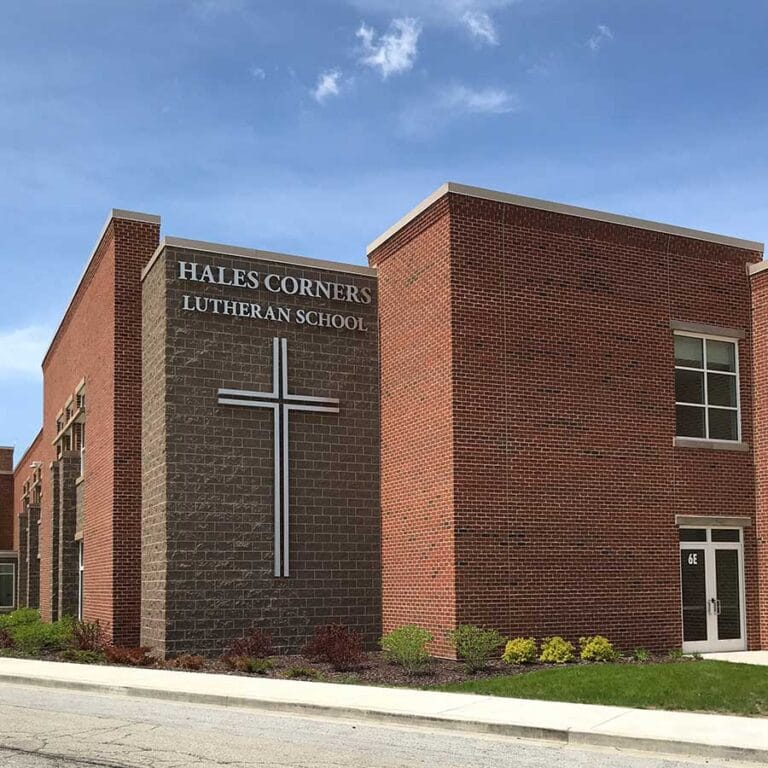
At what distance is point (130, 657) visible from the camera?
20.7m

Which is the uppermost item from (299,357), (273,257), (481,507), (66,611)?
(273,257)

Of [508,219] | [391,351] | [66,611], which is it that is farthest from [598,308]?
[66,611]

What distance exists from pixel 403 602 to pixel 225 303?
7.34 m

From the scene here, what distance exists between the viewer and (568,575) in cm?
2131

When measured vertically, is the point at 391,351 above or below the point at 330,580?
above

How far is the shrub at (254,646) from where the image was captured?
20.8 metres

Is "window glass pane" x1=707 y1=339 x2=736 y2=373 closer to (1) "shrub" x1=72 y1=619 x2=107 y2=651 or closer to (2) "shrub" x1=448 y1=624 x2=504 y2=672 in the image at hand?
(2) "shrub" x1=448 y1=624 x2=504 y2=672

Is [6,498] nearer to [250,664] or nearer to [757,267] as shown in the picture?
[250,664]

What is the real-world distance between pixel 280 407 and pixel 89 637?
265 inches

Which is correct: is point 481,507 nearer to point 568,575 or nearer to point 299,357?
point 568,575

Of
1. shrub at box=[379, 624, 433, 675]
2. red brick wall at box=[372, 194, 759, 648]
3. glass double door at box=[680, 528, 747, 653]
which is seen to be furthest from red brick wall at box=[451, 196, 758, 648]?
shrub at box=[379, 624, 433, 675]

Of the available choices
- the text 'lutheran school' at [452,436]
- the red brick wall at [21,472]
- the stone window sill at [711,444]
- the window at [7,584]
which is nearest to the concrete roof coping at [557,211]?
the text 'lutheran school' at [452,436]

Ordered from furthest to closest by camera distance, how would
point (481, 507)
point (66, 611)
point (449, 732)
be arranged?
point (66, 611)
point (481, 507)
point (449, 732)

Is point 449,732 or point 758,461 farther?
point 758,461
